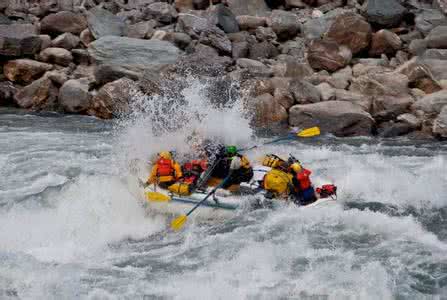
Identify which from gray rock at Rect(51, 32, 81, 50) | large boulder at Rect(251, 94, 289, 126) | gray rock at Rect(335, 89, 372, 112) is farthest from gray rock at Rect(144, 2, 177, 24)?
gray rock at Rect(335, 89, 372, 112)

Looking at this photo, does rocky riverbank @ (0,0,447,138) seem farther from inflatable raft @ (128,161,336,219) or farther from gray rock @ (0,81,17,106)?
inflatable raft @ (128,161,336,219)

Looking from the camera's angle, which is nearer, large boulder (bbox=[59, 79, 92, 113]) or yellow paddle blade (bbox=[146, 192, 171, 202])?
yellow paddle blade (bbox=[146, 192, 171, 202])

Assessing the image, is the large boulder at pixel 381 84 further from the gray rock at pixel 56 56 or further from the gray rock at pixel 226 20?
the gray rock at pixel 56 56

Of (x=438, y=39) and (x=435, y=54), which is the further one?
(x=438, y=39)

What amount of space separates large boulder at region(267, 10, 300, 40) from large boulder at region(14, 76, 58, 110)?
738 cm

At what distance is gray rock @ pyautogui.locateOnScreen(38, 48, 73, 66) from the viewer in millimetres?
16281

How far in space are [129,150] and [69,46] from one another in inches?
319

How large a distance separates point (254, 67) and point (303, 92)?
2.38 m

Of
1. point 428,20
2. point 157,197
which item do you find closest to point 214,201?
point 157,197

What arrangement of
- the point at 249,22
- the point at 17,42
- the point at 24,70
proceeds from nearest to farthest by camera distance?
the point at 24,70 → the point at 17,42 → the point at 249,22

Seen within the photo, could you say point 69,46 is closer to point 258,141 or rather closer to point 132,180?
point 258,141

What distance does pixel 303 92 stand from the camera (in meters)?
13.7

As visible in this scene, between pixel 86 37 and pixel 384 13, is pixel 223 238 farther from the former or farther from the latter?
pixel 384 13

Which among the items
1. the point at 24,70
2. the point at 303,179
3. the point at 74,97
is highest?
the point at 303,179
